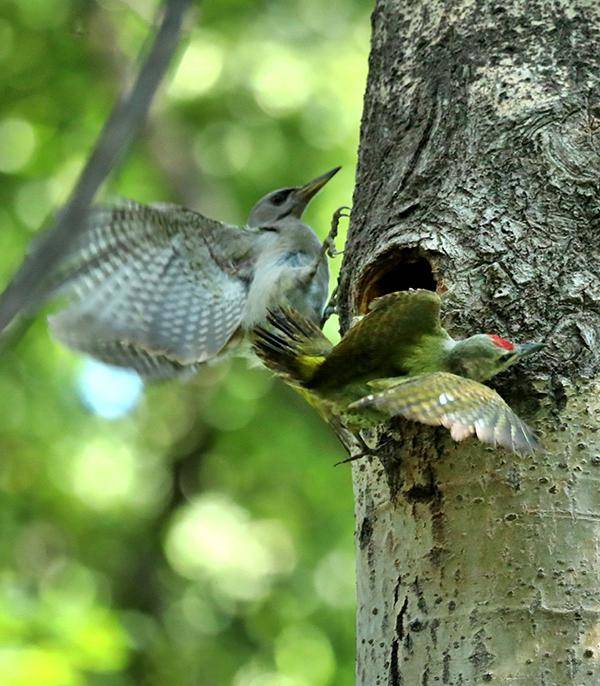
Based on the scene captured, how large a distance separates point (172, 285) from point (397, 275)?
1302 millimetres

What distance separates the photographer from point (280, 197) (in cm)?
518

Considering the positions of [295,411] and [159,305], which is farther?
[295,411]

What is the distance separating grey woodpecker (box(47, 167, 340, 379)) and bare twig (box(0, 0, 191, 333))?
2.68 meters

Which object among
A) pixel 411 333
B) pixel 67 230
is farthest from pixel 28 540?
pixel 67 230

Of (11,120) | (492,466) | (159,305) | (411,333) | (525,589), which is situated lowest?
(525,589)

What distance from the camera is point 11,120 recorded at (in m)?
7.39

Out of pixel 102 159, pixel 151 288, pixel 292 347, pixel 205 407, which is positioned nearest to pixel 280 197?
pixel 151 288

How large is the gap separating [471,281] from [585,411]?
1.50 feet

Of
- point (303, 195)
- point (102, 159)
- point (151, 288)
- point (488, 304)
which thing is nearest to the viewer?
point (102, 159)

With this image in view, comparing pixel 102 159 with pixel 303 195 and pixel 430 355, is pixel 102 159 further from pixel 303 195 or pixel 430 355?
pixel 303 195

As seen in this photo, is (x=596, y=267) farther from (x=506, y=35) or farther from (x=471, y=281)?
(x=506, y=35)

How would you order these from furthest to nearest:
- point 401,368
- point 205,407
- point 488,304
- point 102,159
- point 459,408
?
point 205,407, point 401,368, point 488,304, point 459,408, point 102,159

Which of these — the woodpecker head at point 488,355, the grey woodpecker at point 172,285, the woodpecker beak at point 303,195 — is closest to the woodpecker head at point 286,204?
the woodpecker beak at point 303,195

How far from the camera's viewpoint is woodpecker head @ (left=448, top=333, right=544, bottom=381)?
2.54m
